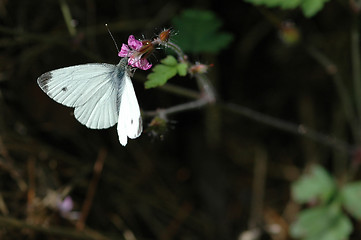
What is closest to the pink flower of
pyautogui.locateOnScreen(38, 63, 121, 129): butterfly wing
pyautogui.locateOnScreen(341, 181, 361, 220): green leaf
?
pyautogui.locateOnScreen(38, 63, 121, 129): butterfly wing

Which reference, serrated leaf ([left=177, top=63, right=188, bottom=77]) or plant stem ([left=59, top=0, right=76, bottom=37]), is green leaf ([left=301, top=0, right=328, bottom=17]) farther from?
plant stem ([left=59, top=0, right=76, bottom=37])

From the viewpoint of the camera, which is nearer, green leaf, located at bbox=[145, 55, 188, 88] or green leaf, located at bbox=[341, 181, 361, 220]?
green leaf, located at bbox=[145, 55, 188, 88]

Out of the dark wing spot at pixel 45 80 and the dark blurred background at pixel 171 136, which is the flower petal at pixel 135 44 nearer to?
the dark wing spot at pixel 45 80

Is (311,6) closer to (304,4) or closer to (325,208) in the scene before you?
(304,4)

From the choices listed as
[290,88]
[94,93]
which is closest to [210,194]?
[290,88]

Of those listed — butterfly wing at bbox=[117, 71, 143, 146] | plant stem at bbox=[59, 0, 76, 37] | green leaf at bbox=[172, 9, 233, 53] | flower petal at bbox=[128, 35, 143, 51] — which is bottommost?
butterfly wing at bbox=[117, 71, 143, 146]

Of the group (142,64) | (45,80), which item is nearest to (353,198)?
(142,64)

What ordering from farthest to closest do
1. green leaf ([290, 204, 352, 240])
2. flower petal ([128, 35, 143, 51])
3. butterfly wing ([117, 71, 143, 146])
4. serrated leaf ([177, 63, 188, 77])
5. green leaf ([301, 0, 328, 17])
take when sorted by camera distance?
1. green leaf ([290, 204, 352, 240])
2. green leaf ([301, 0, 328, 17])
3. serrated leaf ([177, 63, 188, 77])
4. flower petal ([128, 35, 143, 51])
5. butterfly wing ([117, 71, 143, 146])
